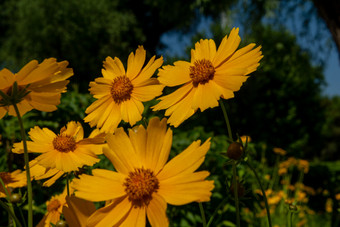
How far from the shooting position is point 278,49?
851cm

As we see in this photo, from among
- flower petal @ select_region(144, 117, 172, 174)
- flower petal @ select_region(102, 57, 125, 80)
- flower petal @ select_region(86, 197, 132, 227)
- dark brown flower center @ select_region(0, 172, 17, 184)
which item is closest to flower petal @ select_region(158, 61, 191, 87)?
flower petal @ select_region(102, 57, 125, 80)

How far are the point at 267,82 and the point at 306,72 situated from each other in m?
1.68

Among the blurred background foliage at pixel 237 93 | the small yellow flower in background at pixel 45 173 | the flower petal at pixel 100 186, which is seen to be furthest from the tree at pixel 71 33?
the flower petal at pixel 100 186

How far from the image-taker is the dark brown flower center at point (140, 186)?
1.79 ft

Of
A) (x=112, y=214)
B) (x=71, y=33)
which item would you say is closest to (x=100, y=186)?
(x=112, y=214)

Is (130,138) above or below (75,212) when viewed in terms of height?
above

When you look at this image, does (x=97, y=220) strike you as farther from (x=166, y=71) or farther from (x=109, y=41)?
(x=109, y=41)

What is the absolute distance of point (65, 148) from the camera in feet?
2.69

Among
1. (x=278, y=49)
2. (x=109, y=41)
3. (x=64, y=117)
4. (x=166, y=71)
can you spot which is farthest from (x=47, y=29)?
(x=166, y=71)

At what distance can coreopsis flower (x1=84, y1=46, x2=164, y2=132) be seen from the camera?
2.72 ft

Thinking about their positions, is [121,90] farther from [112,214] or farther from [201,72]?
[112,214]

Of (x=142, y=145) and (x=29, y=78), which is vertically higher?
(x=29, y=78)

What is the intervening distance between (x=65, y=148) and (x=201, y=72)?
0.38 m

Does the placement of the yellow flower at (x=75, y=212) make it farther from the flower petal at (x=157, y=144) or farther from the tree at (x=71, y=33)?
the tree at (x=71, y=33)
